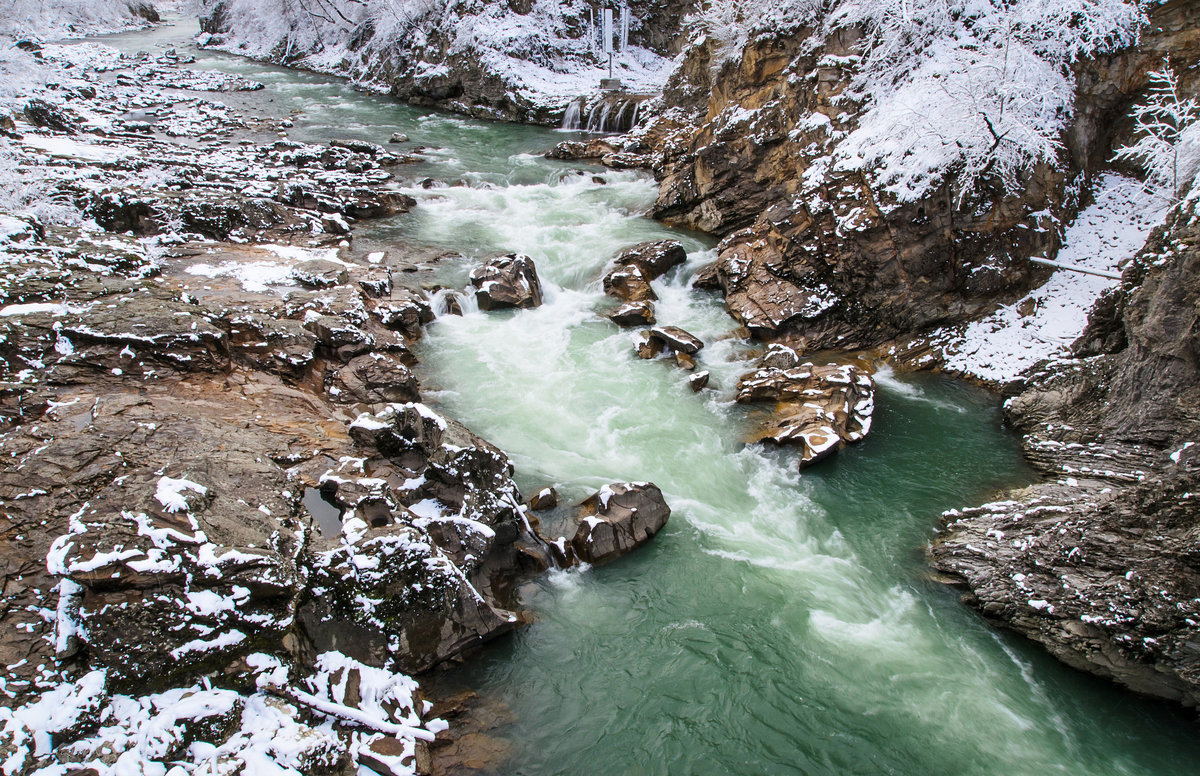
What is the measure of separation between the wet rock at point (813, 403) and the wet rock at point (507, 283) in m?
5.45

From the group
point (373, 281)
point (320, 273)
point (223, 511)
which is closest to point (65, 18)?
point (320, 273)

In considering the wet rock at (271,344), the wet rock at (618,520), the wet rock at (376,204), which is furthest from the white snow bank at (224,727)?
the wet rock at (376,204)

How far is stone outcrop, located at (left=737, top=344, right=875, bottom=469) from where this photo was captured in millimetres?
9789

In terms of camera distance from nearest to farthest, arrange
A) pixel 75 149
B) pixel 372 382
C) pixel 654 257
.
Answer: pixel 372 382 → pixel 654 257 → pixel 75 149

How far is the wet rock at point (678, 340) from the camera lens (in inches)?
480

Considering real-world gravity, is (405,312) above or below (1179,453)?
below

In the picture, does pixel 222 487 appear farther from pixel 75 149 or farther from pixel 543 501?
pixel 75 149

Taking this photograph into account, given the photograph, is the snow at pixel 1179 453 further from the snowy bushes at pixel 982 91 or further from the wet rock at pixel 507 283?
the wet rock at pixel 507 283

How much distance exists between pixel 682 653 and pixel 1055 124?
13.1 meters

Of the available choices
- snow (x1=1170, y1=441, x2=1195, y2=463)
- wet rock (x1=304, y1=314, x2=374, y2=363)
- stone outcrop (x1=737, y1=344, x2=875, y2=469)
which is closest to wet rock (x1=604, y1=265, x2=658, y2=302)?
stone outcrop (x1=737, y1=344, x2=875, y2=469)

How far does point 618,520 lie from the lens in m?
7.89

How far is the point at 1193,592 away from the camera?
6207 millimetres

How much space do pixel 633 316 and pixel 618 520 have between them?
249 inches

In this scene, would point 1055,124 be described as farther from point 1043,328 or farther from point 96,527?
point 96,527
